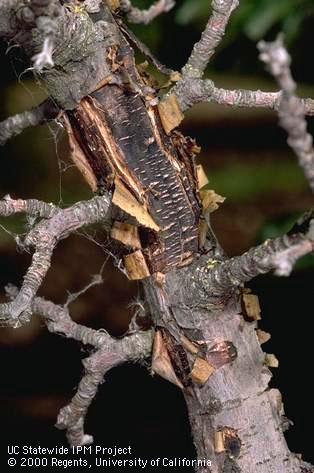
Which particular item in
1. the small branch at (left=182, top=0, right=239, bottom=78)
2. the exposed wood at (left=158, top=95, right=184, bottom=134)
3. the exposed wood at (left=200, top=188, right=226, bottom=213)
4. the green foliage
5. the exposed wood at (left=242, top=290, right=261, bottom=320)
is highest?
the green foliage

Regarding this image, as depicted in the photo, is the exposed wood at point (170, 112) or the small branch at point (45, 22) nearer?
the small branch at point (45, 22)

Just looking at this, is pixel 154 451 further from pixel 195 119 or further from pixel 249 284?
pixel 195 119

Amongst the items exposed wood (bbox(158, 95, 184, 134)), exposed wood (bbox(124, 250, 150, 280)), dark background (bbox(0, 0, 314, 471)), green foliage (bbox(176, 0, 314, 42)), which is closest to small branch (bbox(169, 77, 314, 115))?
exposed wood (bbox(158, 95, 184, 134))

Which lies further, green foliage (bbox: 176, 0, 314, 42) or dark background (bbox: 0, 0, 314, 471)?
dark background (bbox: 0, 0, 314, 471)

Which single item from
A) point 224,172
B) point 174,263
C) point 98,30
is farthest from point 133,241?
point 224,172

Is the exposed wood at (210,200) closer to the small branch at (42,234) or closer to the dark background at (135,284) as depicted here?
the small branch at (42,234)

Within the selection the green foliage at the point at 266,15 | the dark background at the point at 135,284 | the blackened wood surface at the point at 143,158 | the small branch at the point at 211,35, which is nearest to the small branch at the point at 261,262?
the blackened wood surface at the point at 143,158

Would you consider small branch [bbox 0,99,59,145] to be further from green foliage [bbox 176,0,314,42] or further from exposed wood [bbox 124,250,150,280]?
green foliage [bbox 176,0,314,42]
